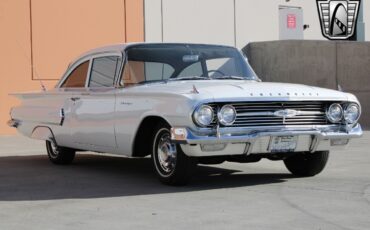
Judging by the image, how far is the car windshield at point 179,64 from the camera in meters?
8.35

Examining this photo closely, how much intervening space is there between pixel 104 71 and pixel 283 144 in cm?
279

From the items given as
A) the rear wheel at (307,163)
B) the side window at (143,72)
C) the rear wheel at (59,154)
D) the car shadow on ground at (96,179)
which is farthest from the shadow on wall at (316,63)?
the side window at (143,72)

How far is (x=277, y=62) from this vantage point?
19344 mm

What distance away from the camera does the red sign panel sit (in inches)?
838

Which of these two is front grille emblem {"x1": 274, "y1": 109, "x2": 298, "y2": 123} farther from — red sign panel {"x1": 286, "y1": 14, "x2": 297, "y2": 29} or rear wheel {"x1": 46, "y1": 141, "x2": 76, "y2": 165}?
red sign panel {"x1": 286, "y1": 14, "x2": 297, "y2": 29}

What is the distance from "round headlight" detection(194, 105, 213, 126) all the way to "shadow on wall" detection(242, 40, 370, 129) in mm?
12221

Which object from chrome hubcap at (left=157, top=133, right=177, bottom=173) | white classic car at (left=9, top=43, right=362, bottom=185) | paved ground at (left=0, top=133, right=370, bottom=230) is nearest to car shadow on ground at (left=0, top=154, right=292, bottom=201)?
paved ground at (left=0, top=133, right=370, bottom=230)

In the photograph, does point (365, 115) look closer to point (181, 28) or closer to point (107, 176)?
point (181, 28)

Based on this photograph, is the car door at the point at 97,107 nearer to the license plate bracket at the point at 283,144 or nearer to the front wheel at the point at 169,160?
the front wheel at the point at 169,160

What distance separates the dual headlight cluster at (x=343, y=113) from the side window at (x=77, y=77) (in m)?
3.43

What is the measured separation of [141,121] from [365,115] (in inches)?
531

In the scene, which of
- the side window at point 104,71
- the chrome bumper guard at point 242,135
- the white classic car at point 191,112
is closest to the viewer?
the chrome bumper guard at point 242,135

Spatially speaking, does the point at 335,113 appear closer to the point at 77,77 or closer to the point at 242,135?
the point at 242,135

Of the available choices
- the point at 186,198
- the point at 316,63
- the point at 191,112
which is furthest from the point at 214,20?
the point at 186,198
